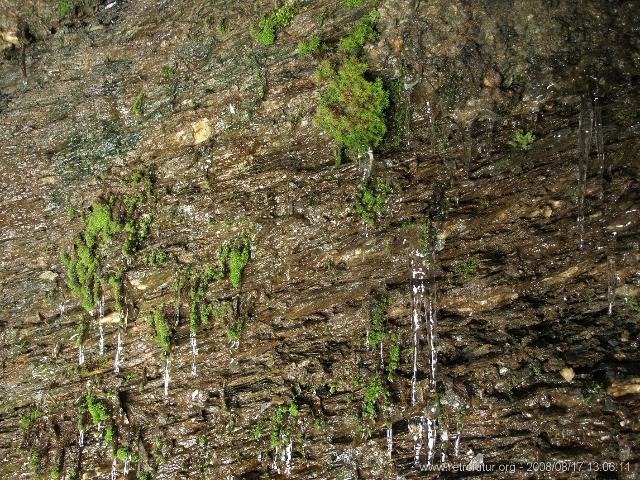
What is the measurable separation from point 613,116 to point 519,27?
4.13 ft

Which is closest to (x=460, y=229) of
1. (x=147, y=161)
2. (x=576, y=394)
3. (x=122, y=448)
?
(x=576, y=394)

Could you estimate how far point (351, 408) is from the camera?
4.59 metres

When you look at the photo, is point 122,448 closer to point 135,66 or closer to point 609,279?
point 135,66

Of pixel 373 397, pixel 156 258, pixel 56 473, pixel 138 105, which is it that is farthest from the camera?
pixel 138 105

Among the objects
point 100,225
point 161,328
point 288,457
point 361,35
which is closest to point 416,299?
point 288,457

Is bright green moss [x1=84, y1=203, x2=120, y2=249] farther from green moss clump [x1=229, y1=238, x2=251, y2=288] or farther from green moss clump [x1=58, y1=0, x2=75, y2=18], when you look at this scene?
green moss clump [x1=58, y1=0, x2=75, y2=18]

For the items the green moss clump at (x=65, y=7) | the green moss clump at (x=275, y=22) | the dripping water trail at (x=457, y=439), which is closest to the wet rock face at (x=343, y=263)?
the dripping water trail at (x=457, y=439)

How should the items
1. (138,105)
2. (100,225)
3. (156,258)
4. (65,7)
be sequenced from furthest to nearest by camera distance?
1. (65,7)
2. (138,105)
3. (100,225)
4. (156,258)

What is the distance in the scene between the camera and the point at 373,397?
14.9ft

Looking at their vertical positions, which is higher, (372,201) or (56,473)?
(372,201)

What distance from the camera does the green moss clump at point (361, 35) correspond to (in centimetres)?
509

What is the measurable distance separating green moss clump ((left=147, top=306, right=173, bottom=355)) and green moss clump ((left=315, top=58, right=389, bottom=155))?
8.61 ft

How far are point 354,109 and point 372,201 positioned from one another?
3.19ft
